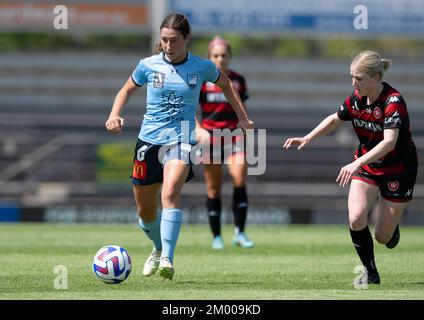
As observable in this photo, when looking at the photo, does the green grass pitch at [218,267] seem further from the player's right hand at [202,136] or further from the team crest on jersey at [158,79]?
the team crest on jersey at [158,79]

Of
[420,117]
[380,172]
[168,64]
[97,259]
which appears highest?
[168,64]

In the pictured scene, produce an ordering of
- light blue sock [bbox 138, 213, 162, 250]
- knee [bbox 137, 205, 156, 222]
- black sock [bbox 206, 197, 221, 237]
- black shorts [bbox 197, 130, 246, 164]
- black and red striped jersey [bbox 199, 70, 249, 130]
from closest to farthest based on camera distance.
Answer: knee [bbox 137, 205, 156, 222]
light blue sock [bbox 138, 213, 162, 250]
black shorts [bbox 197, 130, 246, 164]
black and red striped jersey [bbox 199, 70, 249, 130]
black sock [bbox 206, 197, 221, 237]

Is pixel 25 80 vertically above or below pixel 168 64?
below

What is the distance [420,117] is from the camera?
79.6 ft

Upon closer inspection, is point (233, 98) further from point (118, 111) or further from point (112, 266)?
point (112, 266)

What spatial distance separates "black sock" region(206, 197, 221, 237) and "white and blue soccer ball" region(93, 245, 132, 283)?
13.5 ft

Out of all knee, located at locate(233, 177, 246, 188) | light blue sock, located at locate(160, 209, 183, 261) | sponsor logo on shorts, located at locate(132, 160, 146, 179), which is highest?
sponsor logo on shorts, located at locate(132, 160, 146, 179)

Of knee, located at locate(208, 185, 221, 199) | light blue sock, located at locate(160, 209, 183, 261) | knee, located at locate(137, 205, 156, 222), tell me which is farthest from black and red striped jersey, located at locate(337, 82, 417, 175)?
knee, located at locate(208, 185, 221, 199)

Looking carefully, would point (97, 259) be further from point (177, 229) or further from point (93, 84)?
point (93, 84)

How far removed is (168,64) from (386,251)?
4.54 metres

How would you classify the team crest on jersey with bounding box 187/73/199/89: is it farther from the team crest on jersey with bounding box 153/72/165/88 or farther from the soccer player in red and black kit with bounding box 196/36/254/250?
the soccer player in red and black kit with bounding box 196/36/254/250

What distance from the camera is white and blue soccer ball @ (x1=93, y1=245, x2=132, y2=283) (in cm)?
795

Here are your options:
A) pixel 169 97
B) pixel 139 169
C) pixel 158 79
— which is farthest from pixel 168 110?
pixel 139 169
